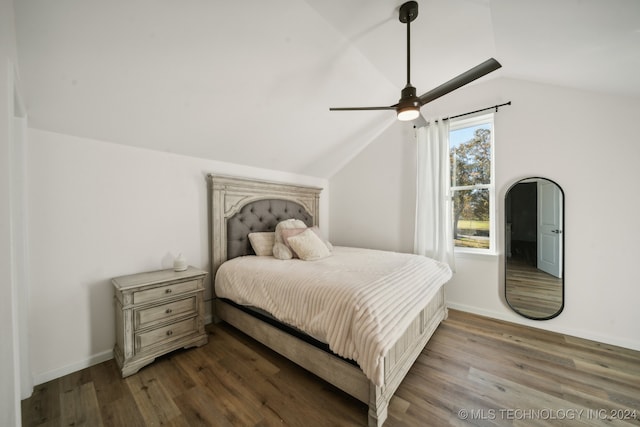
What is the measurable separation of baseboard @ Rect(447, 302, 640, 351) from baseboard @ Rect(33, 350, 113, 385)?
3.62 meters

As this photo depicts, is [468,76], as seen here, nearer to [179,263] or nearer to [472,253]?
[472,253]

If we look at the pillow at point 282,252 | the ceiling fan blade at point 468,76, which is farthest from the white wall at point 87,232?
the ceiling fan blade at point 468,76

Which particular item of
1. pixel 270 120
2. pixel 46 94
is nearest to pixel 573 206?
pixel 270 120

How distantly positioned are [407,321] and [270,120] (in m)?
2.20

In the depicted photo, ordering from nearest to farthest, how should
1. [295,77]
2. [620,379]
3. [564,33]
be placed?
[564,33] → [620,379] → [295,77]

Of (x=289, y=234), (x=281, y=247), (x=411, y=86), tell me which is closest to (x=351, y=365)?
(x=281, y=247)

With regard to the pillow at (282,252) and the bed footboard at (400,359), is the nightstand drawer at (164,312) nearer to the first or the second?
the pillow at (282,252)

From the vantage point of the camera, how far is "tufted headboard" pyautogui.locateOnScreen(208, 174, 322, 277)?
2486 millimetres

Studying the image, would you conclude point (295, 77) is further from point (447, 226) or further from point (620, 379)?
point (620, 379)

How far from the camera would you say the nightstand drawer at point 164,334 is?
5.75 feet

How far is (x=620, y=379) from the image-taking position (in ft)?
5.43

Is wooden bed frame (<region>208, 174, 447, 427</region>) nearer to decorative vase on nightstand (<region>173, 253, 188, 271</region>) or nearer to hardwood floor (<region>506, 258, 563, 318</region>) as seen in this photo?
decorative vase on nightstand (<region>173, 253, 188, 271</region>)

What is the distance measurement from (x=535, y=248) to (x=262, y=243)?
3.04 m

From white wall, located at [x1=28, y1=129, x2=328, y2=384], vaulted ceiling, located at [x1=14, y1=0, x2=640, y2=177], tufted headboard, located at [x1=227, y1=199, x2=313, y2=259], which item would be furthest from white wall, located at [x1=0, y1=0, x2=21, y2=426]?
tufted headboard, located at [x1=227, y1=199, x2=313, y2=259]
